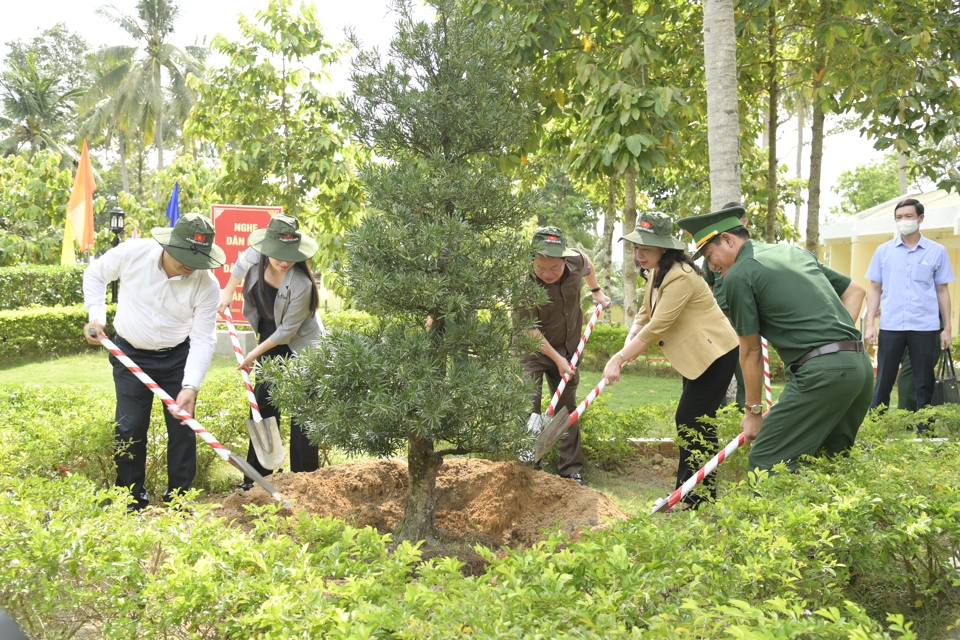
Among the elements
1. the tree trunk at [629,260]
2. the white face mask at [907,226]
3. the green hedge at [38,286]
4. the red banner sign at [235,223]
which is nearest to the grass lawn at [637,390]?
the tree trunk at [629,260]

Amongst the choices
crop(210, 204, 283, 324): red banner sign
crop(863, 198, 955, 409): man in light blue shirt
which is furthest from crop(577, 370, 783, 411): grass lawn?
crop(210, 204, 283, 324): red banner sign

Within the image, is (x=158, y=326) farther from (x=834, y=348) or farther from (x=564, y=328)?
(x=834, y=348)

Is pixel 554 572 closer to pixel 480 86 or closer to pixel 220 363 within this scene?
pixel 480 86

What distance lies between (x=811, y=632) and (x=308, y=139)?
38.6 ft

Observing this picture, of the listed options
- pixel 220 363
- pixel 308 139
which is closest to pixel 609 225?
pixel 308 139

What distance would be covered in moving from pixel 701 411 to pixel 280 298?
2.80 meters

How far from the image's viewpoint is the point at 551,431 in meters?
5.07

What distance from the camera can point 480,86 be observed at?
3.74m

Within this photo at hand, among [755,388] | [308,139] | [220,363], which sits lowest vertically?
[220,363]

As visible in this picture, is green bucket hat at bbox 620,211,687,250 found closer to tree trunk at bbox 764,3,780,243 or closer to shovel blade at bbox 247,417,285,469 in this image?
shovel blade at bbox 247,417,285,469

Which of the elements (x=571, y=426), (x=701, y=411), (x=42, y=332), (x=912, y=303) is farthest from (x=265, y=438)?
(x=42, y=332)

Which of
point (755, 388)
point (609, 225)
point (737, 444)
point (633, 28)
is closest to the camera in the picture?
point (755, 388)

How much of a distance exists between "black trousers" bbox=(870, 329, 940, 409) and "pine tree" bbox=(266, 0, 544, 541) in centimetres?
481

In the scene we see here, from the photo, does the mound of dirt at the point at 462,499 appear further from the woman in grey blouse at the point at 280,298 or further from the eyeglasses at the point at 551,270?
the eyeglasses at the point at 551,270
